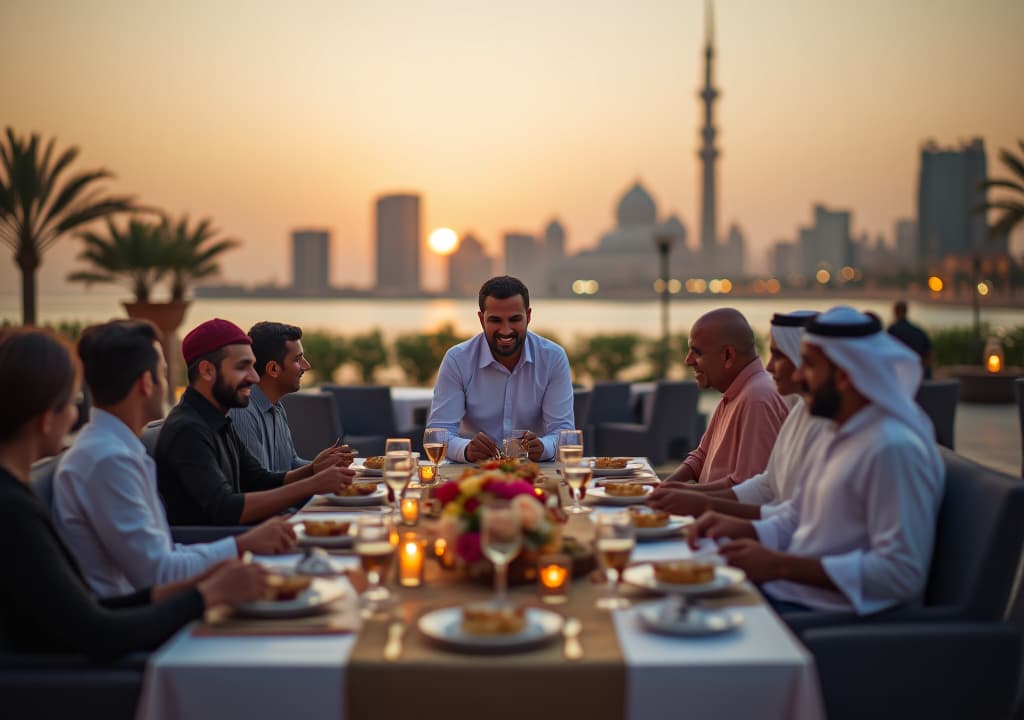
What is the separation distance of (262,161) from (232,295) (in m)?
22.0

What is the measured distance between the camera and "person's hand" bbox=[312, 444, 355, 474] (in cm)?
425

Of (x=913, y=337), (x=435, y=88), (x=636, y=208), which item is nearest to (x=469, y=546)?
(x=913, y=337)

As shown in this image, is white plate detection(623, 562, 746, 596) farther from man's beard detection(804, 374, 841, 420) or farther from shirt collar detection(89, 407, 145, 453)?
shirt collar detection(89, 407, 145, 453)

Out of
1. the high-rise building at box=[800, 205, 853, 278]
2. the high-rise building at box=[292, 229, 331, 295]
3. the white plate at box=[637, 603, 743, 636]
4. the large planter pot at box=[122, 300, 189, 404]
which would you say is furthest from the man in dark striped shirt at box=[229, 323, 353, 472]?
Answer: the high-rise building at box=[800, 205, 853, 278]

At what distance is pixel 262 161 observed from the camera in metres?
21.5

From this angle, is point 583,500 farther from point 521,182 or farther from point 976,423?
point 521,182

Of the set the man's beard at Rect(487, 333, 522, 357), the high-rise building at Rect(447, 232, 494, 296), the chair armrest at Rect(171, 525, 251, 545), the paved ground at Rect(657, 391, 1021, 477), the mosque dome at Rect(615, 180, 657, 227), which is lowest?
the paved ground at Rect(657, 391, 1021, 477)

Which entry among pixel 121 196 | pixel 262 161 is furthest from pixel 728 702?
pixel 262 161

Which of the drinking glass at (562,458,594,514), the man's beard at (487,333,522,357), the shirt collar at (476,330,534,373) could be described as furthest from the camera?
the shirt collar at (476,330,534,373)

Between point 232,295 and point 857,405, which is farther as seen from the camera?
point 232,295

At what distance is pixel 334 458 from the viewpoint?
427cm

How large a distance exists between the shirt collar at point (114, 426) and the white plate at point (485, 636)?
0.93 m

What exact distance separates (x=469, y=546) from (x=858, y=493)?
103cm

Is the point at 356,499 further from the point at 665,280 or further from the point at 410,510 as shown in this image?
the point at 665,280
